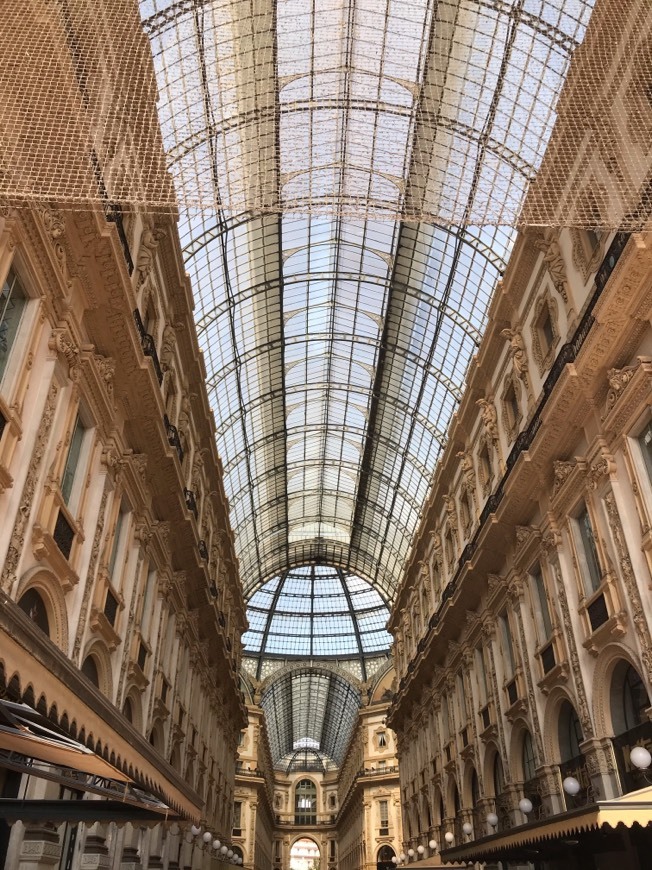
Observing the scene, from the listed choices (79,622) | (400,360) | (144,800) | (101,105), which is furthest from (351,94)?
(144,800)

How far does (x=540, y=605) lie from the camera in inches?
783

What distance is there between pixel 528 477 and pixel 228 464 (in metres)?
29.6

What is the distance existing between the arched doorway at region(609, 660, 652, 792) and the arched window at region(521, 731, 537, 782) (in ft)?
18.5

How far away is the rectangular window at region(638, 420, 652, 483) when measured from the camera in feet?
46.2

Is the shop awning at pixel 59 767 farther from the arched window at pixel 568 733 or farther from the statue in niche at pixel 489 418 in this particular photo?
the statue in niche at pixel 489 418

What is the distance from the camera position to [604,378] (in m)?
15.5

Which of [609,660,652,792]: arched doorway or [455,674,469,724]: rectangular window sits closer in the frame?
[609,660,652,792]: arched doorway

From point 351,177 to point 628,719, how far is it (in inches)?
473

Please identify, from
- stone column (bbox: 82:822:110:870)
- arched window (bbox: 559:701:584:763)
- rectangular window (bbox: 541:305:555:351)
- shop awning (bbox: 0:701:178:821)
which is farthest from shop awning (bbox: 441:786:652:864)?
rectangular window (bbox: 541:305:555:351)

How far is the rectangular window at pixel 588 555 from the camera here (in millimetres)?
16438

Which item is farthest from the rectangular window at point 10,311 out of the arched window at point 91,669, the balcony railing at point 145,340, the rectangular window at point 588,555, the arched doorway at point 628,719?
the arched doorway at point 628,719

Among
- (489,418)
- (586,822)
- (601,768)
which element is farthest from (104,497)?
(489,418)

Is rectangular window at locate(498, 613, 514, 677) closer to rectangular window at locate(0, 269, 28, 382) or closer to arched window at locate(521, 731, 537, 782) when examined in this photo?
arched window at locate(521, 731, 537, 782)

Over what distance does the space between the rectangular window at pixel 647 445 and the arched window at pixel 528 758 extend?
32.6 feet
